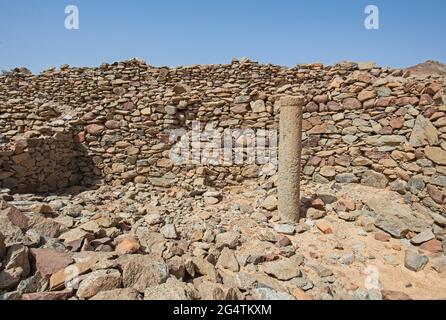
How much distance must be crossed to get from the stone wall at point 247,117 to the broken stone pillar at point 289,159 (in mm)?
1620

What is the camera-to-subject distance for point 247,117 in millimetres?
6934

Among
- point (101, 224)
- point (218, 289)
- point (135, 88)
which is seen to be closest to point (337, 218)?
point (218, 289)

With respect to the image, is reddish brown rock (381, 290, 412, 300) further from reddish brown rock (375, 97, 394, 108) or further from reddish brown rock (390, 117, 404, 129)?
reddish brown rock (375, 97, 394, 108)

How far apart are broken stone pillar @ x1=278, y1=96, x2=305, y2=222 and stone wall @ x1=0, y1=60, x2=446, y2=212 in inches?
63.8

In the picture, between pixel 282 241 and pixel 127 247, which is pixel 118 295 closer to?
pixel 127 247

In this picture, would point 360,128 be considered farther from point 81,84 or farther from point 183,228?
point 81,84

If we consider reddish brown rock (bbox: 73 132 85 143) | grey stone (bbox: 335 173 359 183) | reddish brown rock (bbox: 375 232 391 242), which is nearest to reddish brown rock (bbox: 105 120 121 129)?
reddish brown rock (bbox: 73 132 85 143)

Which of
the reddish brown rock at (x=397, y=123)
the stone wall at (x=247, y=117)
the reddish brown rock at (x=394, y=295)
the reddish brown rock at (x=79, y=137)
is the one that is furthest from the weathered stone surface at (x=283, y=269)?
the reddish brown rock at (x=79, y=137)

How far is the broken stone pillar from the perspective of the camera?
496 cm

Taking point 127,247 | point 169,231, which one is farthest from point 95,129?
point 127,247

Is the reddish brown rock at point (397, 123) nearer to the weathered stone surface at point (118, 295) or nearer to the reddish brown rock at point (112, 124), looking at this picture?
the weathered stone surface at point (118, 295)

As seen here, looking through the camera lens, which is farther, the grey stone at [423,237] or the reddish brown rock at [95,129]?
the reddish brown rock at [95,129]

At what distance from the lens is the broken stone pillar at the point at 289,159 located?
4961 millimetres

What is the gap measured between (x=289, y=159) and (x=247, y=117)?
230 centimetres
